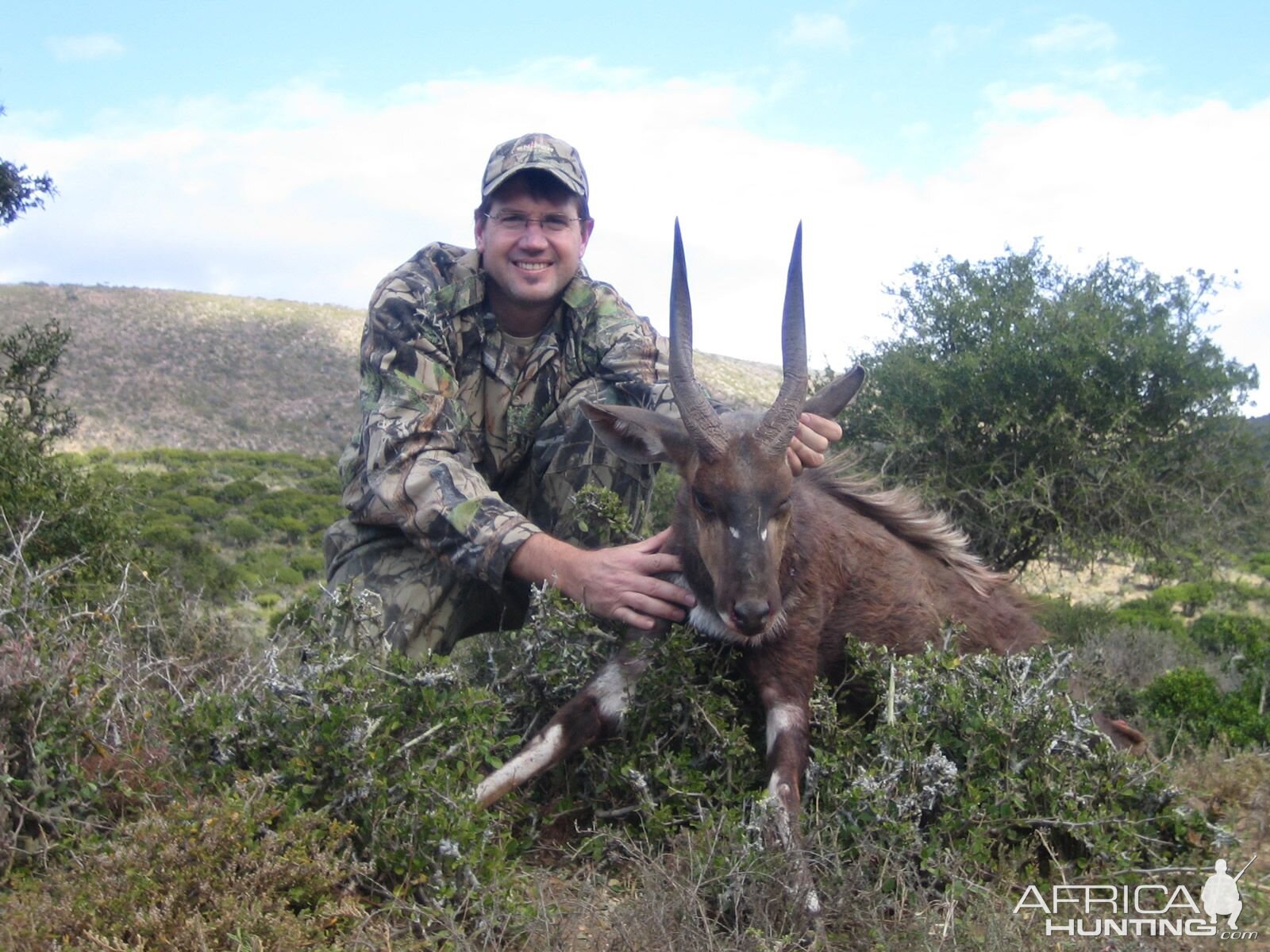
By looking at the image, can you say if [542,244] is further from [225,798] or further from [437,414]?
[225,798]

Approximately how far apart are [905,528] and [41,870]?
167 inches

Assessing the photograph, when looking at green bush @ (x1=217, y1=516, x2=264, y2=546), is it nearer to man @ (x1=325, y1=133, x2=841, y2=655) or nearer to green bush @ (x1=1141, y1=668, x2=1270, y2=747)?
man @ (x1=325, y1=133, x2=841, y2=655)

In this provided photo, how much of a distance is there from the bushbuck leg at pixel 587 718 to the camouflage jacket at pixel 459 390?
87 centimetres

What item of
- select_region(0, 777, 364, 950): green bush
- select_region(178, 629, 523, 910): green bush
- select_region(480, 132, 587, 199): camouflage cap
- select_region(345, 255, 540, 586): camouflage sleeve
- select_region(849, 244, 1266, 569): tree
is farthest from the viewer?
select_region(849, 244, 1266, 569): tree

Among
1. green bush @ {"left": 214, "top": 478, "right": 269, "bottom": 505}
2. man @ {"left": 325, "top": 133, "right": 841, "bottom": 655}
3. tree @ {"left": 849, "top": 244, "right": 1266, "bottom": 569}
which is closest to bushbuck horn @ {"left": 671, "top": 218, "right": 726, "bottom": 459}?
man @ {"left": 325, "top": 133, "right": 841, "bottom": 655}

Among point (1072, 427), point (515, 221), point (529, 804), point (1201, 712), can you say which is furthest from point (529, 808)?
point (1072, 427)

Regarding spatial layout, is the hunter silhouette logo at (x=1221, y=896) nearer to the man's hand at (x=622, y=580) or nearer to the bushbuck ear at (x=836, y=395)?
the man's hand at (x=622, y=580)

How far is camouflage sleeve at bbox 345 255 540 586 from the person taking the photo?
5.61 m

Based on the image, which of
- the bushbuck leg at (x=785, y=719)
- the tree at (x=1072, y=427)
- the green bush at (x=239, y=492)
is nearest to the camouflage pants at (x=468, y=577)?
the bushbuck leg at (x=785, y=719)

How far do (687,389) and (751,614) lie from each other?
991 mm

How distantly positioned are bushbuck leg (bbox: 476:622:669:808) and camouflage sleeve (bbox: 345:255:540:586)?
87 cm

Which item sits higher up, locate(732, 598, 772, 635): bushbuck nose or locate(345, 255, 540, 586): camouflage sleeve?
locate(345, 255, 540, 586): camouflage sleeve

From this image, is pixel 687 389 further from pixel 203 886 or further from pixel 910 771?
pixel 203 886

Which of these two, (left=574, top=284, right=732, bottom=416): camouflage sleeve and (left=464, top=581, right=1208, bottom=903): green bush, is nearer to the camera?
(left=464, top=581, right=1208, bottom=903): green bush
